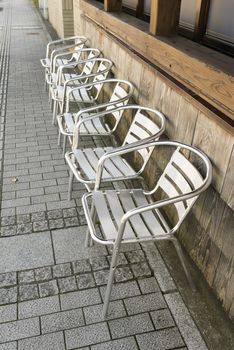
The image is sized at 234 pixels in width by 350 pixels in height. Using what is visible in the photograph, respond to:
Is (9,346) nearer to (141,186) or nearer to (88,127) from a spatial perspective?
(141,186)

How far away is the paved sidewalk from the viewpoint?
1.97 metres

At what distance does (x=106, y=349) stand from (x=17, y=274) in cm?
81

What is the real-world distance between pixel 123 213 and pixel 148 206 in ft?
1.39

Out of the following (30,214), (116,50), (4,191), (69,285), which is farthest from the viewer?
(116,50)

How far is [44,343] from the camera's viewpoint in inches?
76.0

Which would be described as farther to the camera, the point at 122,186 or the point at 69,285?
the point at 122,186

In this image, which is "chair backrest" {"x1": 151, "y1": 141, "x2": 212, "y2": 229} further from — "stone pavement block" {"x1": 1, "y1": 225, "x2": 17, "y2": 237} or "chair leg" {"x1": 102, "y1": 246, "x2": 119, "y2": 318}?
"stone pavement block" {"x1": 1, "y1": 225, "x2": 17, "y2": 237}

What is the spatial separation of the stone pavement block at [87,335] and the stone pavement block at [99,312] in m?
0.05

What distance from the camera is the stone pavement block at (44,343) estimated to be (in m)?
1.91

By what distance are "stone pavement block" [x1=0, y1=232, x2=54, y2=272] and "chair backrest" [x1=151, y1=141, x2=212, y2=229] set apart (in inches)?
39.1

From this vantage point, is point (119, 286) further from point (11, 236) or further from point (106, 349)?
point (11, 236)

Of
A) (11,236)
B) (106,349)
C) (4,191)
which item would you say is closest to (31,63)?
(4,191)

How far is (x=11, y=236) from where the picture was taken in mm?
2666

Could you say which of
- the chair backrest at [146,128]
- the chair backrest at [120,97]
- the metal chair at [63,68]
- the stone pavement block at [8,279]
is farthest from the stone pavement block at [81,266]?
the metal chair at [63,68]
